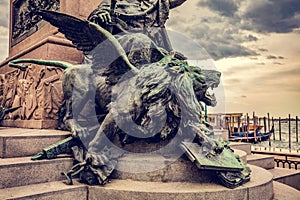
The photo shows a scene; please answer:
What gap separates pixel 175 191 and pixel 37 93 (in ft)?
12.8

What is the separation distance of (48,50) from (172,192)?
4.38 m

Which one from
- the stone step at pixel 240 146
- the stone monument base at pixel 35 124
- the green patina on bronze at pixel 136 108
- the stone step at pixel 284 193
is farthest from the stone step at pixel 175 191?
the stone step at pixel 240 146

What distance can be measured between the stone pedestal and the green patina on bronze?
4.08 feet

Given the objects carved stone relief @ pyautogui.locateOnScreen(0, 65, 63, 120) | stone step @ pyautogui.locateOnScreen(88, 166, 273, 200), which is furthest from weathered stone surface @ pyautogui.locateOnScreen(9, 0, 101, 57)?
stone step @ pyautogui.locateOnScreen(88, 166, 273, 200)

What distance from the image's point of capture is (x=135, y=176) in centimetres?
379

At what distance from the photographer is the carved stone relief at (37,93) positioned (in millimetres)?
5805

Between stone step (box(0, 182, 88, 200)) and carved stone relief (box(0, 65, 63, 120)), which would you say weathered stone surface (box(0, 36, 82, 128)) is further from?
stone step (box(0, 182, 88, 200))

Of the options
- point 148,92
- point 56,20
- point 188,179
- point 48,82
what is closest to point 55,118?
point 48,82

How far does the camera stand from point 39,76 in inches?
239

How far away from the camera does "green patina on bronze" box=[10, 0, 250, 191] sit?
149 inches

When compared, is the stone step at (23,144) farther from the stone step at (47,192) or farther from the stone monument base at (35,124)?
the stone monument base at (35,124)

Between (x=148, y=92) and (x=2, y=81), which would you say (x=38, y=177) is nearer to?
(x=148, y=92)

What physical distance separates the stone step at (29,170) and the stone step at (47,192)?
94mm

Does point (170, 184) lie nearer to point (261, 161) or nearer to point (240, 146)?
point (261, 161)
